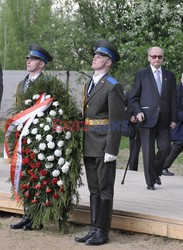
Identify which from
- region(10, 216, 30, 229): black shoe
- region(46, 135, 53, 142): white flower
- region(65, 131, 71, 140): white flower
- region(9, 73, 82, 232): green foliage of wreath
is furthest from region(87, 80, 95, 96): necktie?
region(10, 216, 30, 229): black shoe

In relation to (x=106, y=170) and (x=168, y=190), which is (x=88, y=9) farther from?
(x=106, y=170)

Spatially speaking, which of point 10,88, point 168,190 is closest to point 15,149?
point 168,190

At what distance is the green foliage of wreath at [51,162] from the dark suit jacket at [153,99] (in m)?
1.76

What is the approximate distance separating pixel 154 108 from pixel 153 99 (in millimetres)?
116

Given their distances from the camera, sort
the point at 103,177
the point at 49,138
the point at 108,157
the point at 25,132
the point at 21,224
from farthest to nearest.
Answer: the point at 21,224
the point at 25,132
the point at 49,138
the point at 103,177
the point at 108,157

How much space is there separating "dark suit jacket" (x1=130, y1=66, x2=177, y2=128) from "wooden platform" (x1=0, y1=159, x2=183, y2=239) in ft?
2.78

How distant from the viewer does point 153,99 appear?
8.26 m

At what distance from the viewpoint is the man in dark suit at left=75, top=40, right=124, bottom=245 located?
6.35 metres

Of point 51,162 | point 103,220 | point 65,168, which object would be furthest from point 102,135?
point 103,220

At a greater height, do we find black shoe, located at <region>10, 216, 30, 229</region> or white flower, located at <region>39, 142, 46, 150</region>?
white flower, located at <region>39, 142, 46, 150</region>

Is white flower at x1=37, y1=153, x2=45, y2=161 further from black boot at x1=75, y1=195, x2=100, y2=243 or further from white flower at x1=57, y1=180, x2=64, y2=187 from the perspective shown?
black boot at x1=75, y1=195, x2=100, y2=243

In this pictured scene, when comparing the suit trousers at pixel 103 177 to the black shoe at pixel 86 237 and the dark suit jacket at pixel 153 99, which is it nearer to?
the black shoe at pixel 86 237

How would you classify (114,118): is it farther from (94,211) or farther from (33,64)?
(33,64)

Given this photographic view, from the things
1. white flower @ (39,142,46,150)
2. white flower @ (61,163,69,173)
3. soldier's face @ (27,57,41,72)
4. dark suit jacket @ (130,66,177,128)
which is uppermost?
soldier's face @ (27,57,41,72)
